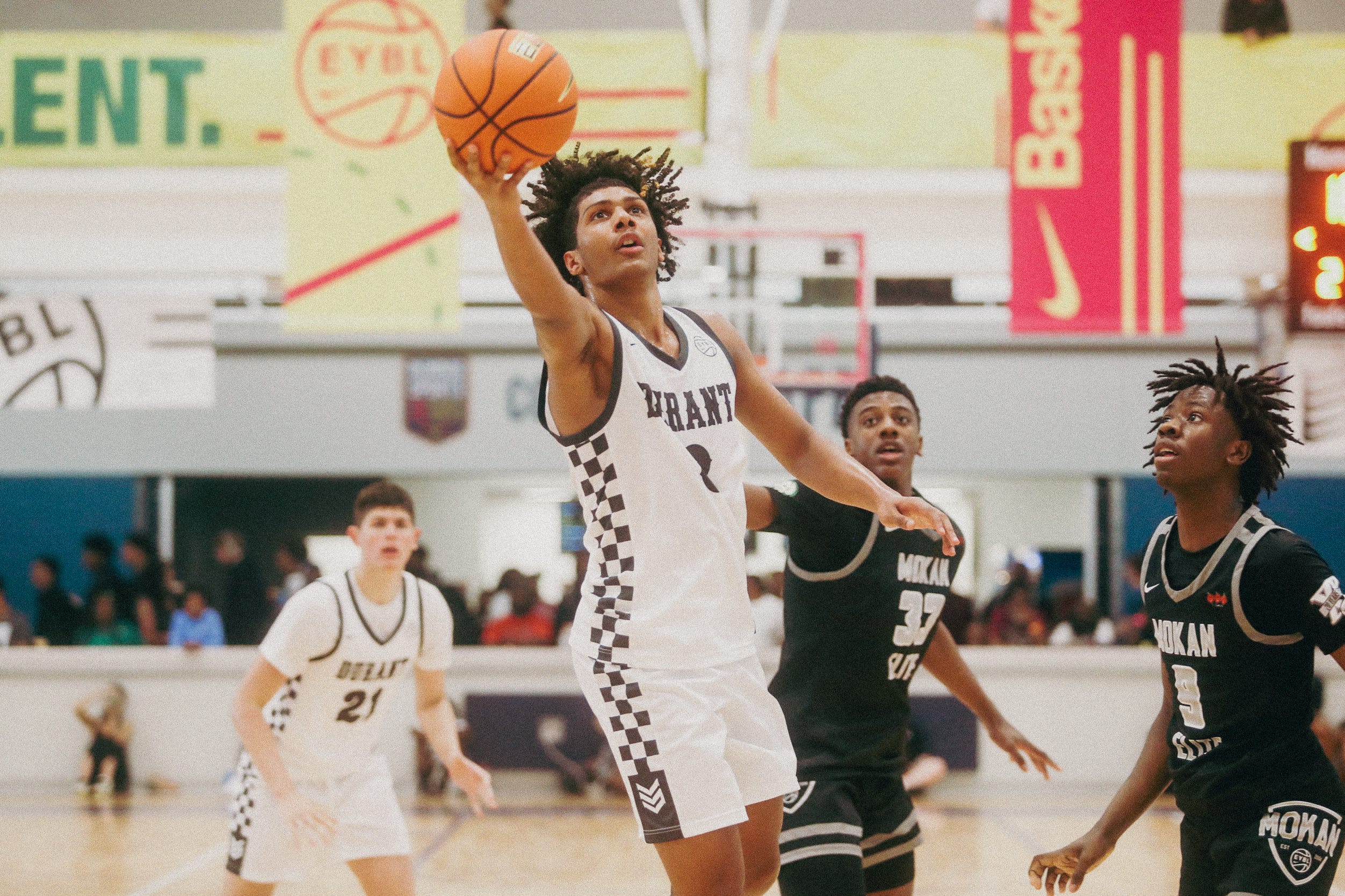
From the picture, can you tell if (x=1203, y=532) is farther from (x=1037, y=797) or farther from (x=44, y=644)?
(x=44, y=644)

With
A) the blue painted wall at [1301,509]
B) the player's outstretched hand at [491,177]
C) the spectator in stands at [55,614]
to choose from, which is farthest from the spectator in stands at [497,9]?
the blue painted wall at [1301,509]

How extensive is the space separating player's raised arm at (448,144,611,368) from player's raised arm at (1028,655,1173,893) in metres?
1.85

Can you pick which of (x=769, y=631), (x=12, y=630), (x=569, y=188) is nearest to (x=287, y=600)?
(x=12, y=630)

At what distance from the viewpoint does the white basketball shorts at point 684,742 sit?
261 centimetres

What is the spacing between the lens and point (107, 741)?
10391 mm

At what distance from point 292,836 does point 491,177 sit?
101 inches

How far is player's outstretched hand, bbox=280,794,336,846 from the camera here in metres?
4.02

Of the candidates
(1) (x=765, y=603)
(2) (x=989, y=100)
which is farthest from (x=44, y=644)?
(2) (x=989, y=100)

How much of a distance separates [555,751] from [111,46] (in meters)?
6.68

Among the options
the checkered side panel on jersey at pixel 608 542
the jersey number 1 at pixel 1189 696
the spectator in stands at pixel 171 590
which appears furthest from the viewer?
the spectator in stands at pixel 171 590

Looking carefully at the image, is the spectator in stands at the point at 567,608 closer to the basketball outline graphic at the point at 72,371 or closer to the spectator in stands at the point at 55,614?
the basketball outline graphic at the point at 72,371

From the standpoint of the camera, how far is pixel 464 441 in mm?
15953

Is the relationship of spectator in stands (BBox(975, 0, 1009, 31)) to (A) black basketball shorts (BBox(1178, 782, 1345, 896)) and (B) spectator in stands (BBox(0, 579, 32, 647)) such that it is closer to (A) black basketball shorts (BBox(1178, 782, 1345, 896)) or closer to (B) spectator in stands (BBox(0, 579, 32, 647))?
(A) black basketball shorts (BBox(1178, 782, 1345, 896))

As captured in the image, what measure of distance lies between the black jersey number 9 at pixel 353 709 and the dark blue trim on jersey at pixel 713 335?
7.33 ft
